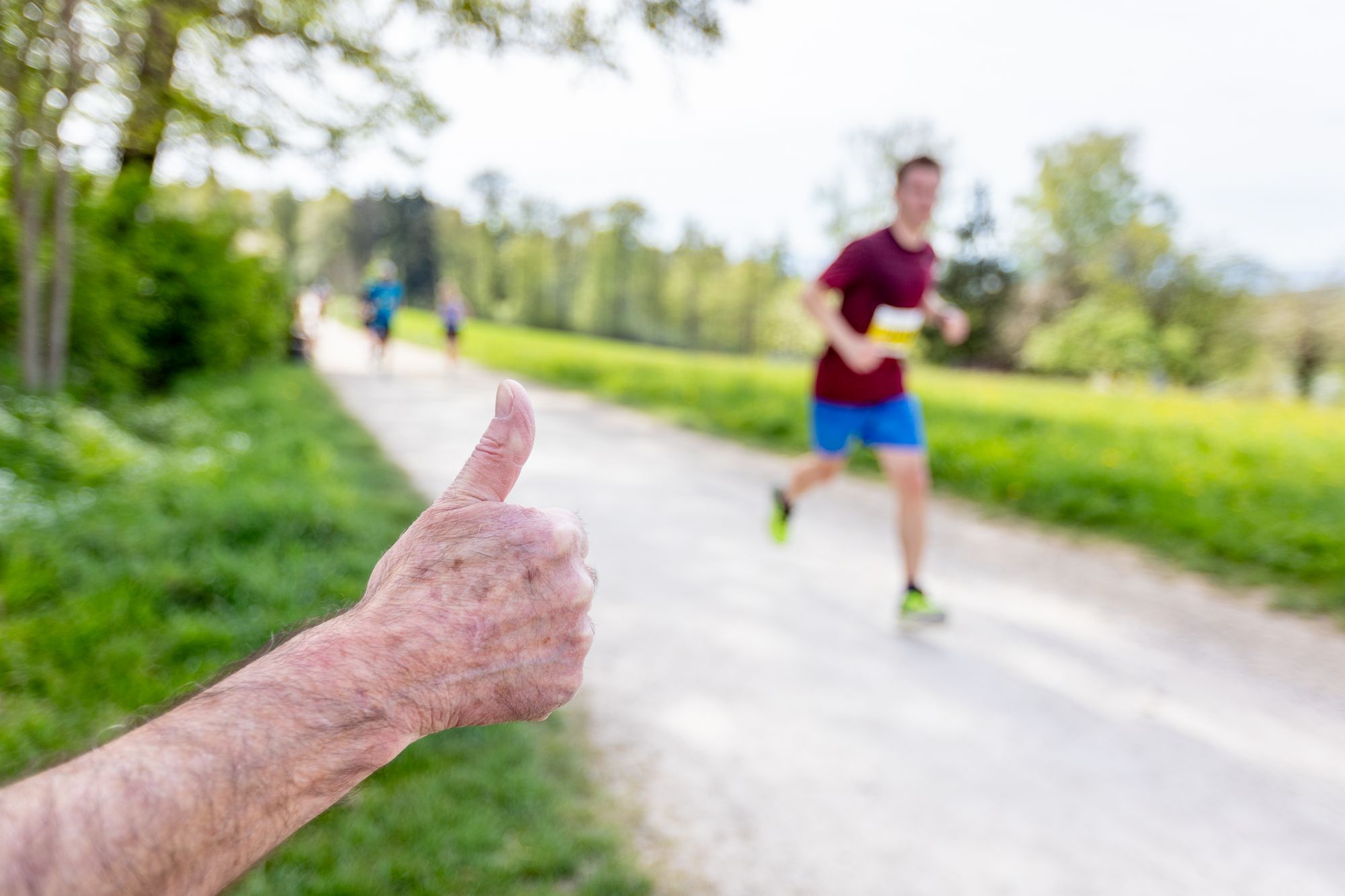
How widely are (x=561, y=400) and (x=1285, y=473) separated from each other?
9071mm

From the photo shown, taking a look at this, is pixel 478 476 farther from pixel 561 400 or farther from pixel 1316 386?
pixel 1316 386

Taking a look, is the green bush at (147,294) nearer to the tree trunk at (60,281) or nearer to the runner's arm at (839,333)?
the tree trunk at (60,281)

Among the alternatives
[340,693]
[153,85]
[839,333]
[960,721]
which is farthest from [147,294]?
[340,693]

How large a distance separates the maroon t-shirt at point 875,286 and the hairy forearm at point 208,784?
3417 mm

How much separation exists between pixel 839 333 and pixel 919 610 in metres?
1.37

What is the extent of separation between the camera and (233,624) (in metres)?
3.14

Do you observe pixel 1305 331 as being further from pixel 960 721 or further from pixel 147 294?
pixel 147 294

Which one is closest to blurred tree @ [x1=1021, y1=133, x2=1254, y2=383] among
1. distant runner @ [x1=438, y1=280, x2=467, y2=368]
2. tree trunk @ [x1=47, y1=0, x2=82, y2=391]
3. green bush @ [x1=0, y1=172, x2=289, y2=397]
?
distant runner @ [x1=438, y1=280, x2=467, y2=368]

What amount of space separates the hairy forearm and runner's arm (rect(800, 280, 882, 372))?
3076 mm

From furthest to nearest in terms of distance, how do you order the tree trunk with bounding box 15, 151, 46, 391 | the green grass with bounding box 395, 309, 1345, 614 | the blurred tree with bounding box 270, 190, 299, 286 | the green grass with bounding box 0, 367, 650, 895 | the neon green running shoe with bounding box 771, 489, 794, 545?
the blurred tree with bounding box 270, 190, 299, 286 → the tree trunk with bounding box 15, 151, 46, 391 → the green grass with bounding box 395, 309, 1345, 614 → the neon green running shoe with bounding box 771, 489, 794, 545 → the green grass with bounding box 0, 367, 650, 895

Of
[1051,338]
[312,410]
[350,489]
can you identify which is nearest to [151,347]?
[312,410]

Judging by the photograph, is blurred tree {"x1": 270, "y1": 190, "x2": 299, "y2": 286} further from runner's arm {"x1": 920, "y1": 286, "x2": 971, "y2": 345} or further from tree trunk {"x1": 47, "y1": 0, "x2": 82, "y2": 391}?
runner's arm {"x1": 920, "y1": 286, "x2": 971, "y2": 345}

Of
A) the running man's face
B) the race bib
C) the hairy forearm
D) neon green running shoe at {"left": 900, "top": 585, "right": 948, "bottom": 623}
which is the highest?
the running man's face

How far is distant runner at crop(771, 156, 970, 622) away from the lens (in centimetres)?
389
